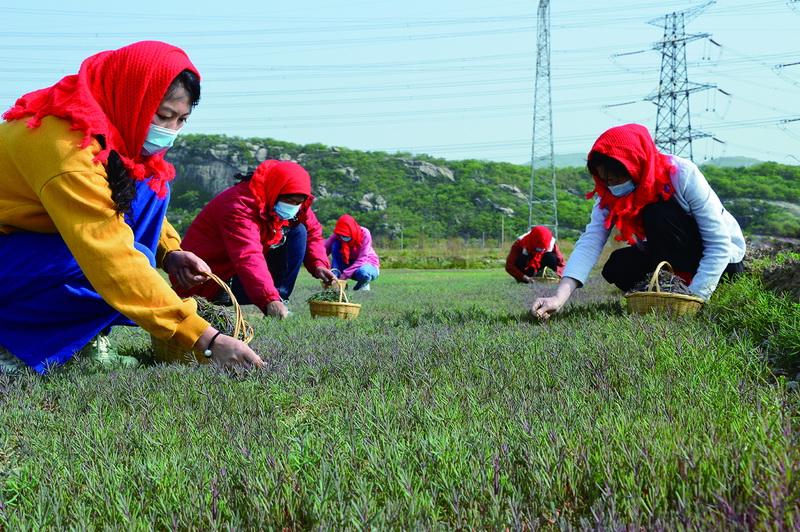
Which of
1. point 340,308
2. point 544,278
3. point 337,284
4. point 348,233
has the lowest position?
point 544,278

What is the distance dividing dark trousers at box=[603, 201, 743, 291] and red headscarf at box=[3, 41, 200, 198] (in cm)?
323

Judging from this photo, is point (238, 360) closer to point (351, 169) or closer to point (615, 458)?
point (615, 458)

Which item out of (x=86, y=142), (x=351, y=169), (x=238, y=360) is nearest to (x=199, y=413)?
(x=238, y=360)

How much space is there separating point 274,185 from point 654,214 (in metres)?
3.12

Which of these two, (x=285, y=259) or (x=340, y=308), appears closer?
(x=340, y=308)

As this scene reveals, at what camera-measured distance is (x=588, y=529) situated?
1228 mm

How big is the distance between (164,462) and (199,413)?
2.02 feet

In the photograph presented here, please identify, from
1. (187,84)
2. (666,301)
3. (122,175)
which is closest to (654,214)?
(666,301)

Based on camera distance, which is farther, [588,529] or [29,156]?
[29,156]

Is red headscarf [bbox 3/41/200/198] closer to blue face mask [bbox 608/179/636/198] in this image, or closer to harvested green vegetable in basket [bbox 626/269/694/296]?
blue face mask [bbox 608/179/636/198]

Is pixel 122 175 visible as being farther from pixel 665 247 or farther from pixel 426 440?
pixel 665 247

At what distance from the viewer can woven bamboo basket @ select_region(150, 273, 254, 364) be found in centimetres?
320

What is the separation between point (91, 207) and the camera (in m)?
2.66

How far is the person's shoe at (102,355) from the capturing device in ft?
11.3
